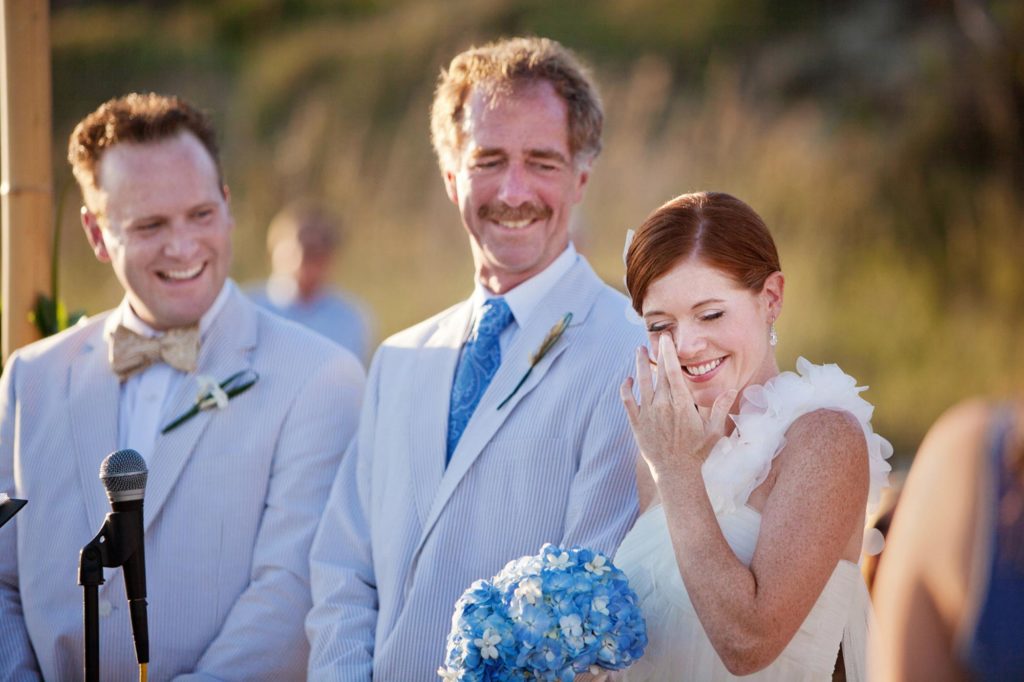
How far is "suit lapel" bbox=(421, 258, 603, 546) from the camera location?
12.1ft

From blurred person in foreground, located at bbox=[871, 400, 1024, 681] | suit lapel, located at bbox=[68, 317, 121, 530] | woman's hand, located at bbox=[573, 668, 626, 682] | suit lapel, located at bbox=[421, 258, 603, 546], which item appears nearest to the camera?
blurred person in foreground, located at bbox=[871, 400, 1024, 681]

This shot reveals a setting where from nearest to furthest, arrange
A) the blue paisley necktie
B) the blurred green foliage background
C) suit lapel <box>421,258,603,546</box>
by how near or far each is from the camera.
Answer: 1. suit lapel <box>421,258,603,546</box>
2. the blue paisley necktie
3. the blurred green foliage background

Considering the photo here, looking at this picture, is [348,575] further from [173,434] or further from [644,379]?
[644,379]

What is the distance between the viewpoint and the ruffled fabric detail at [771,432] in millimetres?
3018

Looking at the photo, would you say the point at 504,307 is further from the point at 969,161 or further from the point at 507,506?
the point at 969,161

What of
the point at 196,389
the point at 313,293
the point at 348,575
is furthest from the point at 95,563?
the point at 313,293

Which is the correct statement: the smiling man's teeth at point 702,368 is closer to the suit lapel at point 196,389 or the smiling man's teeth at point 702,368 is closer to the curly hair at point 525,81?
the curly hair at point 525,81

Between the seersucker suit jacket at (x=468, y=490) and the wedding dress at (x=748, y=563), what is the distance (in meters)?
0.32

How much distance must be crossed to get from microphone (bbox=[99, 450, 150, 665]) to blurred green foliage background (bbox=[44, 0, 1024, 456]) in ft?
24.8

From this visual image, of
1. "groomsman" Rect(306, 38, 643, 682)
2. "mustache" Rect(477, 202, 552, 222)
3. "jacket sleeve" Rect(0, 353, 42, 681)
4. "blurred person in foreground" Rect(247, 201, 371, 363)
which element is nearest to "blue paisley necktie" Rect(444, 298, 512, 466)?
"groomsman" Rect(306, 38, 643, 682)

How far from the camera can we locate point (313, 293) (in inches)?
345

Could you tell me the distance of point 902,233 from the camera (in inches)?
410

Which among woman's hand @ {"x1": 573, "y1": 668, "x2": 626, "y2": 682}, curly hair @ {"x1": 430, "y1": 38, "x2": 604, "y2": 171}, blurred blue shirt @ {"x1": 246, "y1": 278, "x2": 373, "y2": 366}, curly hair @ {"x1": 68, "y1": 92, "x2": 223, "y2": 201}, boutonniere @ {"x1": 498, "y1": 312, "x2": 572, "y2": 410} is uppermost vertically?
blurred blue shirt @ {"x1": 246, "y1": 278, "x2": 373, "y2": 366}

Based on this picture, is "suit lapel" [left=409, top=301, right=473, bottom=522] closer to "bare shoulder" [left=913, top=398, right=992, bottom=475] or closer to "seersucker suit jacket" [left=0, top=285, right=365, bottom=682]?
"seersucker suit jacket" [left=0, top=285, right=365, bottom=682]
